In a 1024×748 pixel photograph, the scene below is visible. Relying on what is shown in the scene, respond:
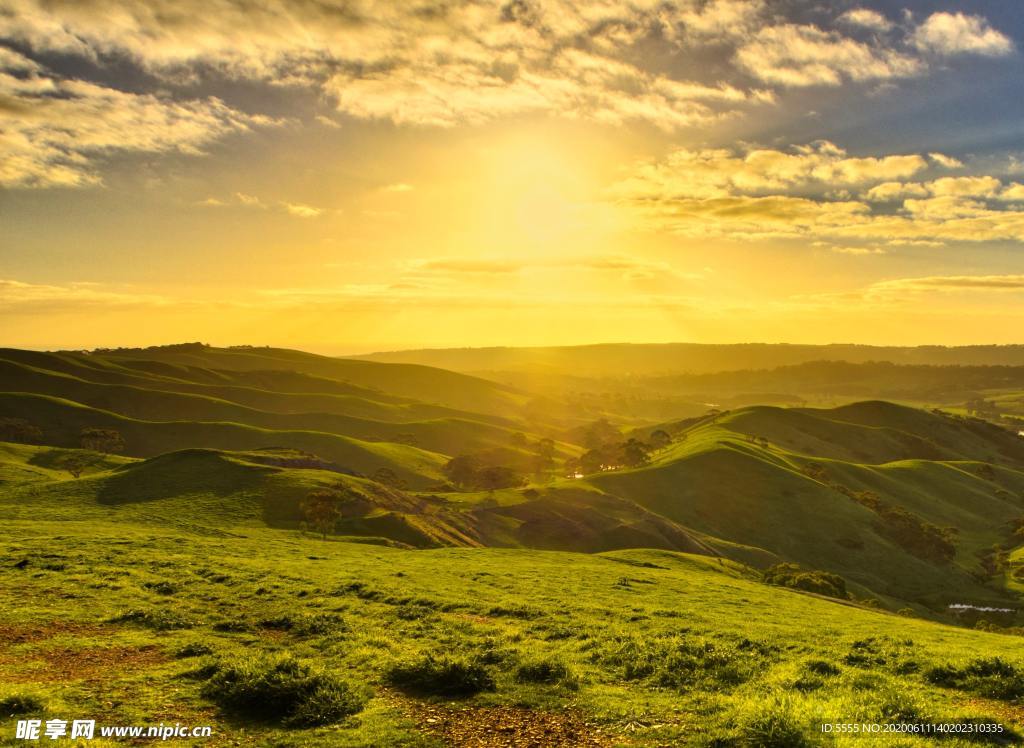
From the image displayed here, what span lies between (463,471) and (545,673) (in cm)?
13553

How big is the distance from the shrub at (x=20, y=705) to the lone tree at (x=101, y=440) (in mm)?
171365

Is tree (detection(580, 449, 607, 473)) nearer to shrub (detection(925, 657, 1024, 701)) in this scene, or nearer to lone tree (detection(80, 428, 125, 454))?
lone tree (detection(80, 428, 125, 454))

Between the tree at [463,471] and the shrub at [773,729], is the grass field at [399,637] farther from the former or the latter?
the tree at [463,471]

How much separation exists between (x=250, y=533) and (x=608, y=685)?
52553 mm

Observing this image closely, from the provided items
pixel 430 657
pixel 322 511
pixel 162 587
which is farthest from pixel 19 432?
pixel 430 657

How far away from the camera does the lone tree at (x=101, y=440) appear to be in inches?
6102

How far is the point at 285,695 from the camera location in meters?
15.9

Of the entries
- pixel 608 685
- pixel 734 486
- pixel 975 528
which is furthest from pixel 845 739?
pixel 975 528

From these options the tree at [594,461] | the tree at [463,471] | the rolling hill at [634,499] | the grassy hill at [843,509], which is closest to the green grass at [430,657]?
the rolling hill at [634,499]

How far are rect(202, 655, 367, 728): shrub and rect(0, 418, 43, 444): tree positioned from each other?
183581 millimetres

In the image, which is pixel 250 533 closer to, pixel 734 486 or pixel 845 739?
Result: pixel 845 739

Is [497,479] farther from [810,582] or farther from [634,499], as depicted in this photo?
[810,582]

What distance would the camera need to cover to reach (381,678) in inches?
731

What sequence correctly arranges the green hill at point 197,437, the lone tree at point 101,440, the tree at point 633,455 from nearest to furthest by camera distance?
the lone tree at point 101,440 < the green hill at point 197,437 < the tree at point 633,455
